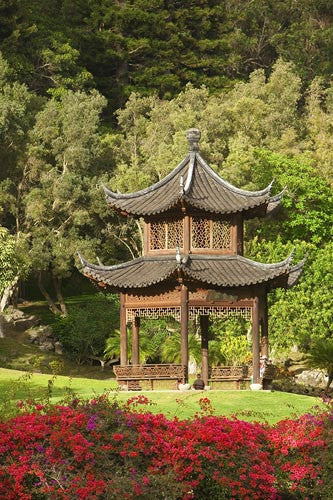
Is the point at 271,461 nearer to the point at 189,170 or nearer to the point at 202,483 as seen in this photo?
the point at 202,483

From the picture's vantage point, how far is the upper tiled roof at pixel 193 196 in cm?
3438

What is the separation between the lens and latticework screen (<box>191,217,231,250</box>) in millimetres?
34906

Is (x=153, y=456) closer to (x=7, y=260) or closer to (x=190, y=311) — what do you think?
(x=190, y=311)

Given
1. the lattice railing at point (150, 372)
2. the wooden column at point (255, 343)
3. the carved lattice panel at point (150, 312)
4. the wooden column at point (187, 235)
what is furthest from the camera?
the wooden column at point (187, 235)

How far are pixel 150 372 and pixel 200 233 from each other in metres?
4.32

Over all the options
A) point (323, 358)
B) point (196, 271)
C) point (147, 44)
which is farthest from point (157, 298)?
point (147, 44)

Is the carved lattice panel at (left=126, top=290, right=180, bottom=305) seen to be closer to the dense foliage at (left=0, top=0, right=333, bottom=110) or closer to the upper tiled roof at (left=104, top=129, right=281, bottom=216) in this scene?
the upper tiled roof at (left=104, top=129, right=281, bottom=216)

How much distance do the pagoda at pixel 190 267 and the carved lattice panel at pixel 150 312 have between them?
0.09 feet

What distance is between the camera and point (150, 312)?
34.5 m

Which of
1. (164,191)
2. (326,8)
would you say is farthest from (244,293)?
(326,8)

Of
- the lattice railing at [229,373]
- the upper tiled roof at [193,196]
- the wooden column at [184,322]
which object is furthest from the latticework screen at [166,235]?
the lattice railing at [229,373]

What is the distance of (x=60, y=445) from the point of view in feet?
61.7

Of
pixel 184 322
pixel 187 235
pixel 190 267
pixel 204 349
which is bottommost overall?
pixel 204 349

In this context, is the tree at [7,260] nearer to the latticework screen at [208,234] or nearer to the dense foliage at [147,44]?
the latticework screen at [208,234]
